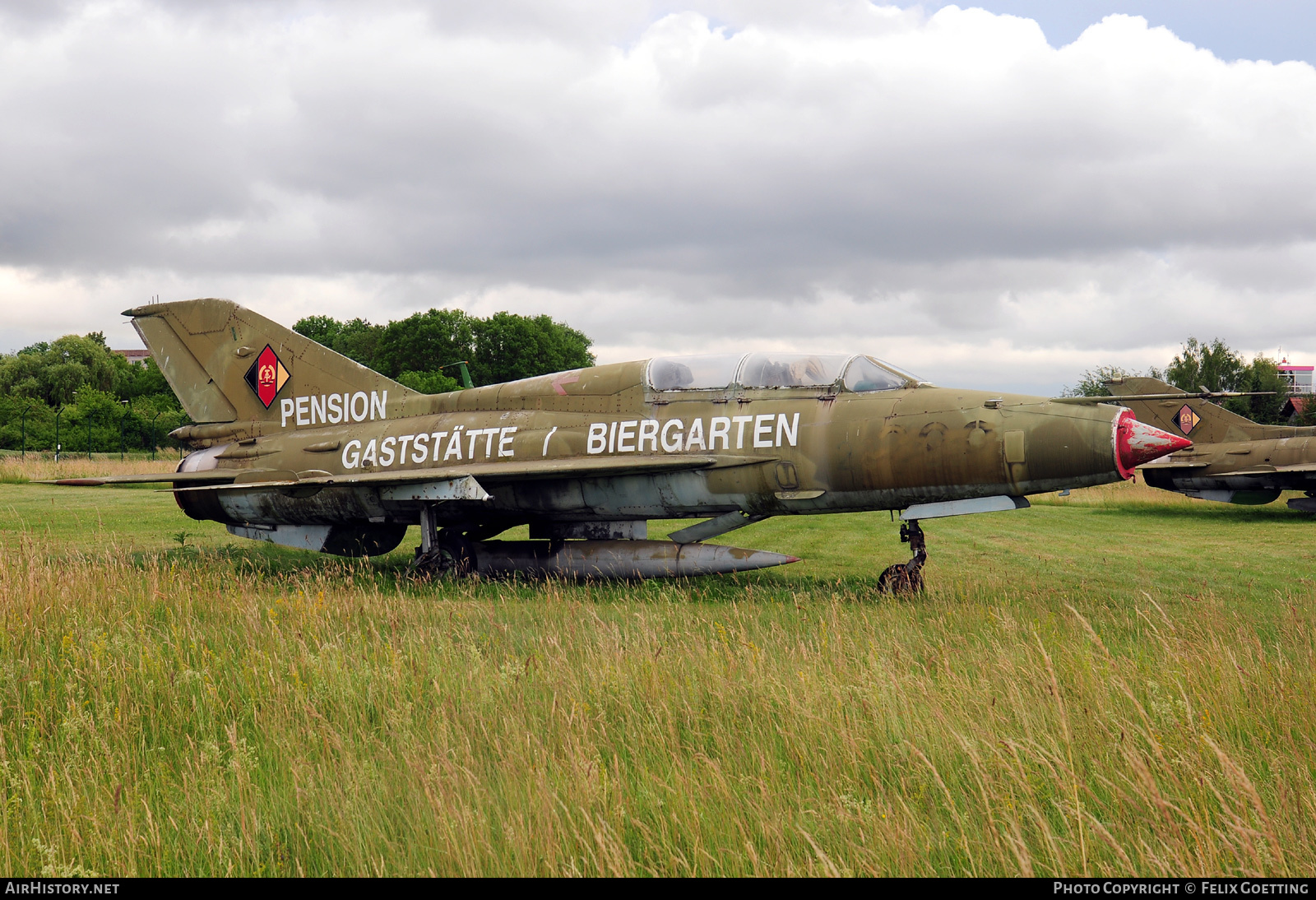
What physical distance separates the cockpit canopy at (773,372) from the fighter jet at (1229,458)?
1332 cm

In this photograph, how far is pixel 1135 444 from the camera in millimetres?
8562

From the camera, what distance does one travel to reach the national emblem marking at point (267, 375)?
13742 mm

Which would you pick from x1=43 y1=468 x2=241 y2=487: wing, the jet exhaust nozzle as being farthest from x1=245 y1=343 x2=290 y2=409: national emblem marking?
the jet exhaust nozzle

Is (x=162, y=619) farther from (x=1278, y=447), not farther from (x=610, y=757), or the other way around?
(x=1278, y=447)

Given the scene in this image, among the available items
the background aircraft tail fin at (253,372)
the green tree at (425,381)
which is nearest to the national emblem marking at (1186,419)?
the background aircraft tail fin at (253,372)

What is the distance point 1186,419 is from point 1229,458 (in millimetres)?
1738

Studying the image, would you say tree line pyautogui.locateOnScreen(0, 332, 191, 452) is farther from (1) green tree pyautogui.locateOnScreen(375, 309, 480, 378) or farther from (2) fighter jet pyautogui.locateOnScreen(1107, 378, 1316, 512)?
(2) fighter jet pyautogui.locateOnScreen(1107, 378, 1316, 512)

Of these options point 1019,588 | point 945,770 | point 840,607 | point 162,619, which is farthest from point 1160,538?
point 162,619

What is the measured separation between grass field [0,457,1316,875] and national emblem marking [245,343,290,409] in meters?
5.23

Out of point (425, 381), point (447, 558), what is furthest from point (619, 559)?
point (425, 381)

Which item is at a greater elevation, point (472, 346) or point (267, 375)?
point (472, 346)

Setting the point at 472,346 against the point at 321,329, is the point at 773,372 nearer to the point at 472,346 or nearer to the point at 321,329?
the point at 472,346

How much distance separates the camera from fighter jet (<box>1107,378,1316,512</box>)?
2067 centimetres
